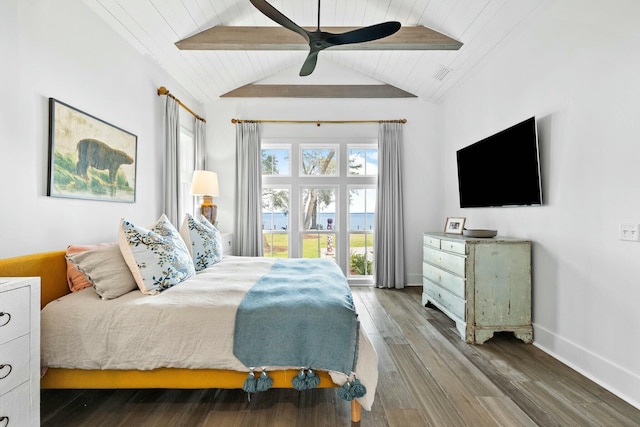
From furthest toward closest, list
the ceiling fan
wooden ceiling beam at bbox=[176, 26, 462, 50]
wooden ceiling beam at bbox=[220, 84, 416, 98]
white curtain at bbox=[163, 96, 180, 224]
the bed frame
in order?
wooden ceiling beam at bbox=[220, 84, 416, 98]
white curtain at bbox=[163, 96, 180, 224]
wooden ceiling beam at bbox=[176, 26, 462, 50]
the ceiling fan
the bed frame

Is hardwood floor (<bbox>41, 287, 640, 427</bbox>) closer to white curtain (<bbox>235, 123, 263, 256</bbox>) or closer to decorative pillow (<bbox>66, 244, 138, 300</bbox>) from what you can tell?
decorative pillow (<bbox>66, 244, 138, 300</bbox>)

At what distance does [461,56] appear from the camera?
3.51 metres

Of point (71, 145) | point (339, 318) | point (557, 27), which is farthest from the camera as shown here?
point (557, 27)

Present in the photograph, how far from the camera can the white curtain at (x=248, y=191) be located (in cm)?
457

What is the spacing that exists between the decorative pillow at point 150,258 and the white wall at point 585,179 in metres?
2.84

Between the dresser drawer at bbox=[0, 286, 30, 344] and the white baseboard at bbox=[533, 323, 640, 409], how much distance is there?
3.21 metres

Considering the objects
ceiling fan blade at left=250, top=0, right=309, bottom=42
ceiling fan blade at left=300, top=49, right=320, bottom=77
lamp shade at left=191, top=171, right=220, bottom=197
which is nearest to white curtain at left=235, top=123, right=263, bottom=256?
lamp shade at left=191, top=171, right=220, bottom=197

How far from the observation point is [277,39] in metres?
3.31

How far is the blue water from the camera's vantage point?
15.8ft

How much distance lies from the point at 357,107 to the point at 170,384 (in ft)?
14.0

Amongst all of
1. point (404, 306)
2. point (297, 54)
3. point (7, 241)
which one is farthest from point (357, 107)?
point (7, 241)

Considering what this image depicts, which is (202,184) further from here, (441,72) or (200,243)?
(441,72)

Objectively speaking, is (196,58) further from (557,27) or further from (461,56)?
(557,27)

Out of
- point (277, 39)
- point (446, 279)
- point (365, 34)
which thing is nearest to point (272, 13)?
point (365, 34)
